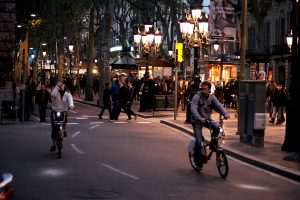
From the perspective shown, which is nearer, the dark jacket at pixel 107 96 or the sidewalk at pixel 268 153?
the sidewalk at pixel 268 153

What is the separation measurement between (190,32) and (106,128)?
27.4ft

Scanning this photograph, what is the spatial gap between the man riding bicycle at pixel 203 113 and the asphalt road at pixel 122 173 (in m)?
0.62

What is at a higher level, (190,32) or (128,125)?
(190,32)

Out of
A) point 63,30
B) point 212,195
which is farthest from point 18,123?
point 63,30

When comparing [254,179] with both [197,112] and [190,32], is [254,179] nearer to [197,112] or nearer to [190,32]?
[197,112]

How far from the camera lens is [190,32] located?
29.7 meters

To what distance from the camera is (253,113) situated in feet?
57.6

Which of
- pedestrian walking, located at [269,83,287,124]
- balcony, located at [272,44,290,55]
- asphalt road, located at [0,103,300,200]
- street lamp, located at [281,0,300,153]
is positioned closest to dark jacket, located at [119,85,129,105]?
pedestrian walking, located at [269,83,287,124]

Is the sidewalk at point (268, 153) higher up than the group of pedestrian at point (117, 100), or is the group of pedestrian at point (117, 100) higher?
the group of pedestrian at point (117, 100)

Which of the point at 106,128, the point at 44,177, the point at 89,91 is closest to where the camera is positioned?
the point at 44,177

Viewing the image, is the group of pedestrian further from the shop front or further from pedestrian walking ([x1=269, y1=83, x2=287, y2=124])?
the shop front

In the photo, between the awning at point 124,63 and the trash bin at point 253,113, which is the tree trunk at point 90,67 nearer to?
the awning at point 124,63

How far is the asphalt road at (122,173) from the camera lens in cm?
1041

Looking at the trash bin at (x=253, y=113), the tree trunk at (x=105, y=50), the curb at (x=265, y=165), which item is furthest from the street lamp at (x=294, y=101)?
the tree trunk at (x=105, y=50)
